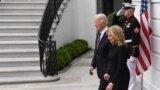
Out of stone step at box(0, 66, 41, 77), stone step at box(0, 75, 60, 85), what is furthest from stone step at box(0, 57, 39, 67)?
stone step at box(0, 75, 60, 85)

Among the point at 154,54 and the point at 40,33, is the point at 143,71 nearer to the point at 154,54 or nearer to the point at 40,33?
the point at 154,54

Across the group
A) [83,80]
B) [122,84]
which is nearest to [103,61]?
[122,84]

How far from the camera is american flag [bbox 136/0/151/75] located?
28.2ft

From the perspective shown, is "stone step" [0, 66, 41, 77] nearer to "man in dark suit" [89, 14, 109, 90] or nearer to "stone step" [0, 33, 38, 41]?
"stone step" [0, 33, 38, 41]

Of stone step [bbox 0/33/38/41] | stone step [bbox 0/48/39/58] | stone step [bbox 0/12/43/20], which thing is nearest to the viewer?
stone step [bbox 0/48/39/58]

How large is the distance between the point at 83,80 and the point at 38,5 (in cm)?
455

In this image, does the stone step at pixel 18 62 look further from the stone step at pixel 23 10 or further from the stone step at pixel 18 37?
the stone step at pixel 23 10

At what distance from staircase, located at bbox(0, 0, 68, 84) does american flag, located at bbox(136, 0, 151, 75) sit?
278 centimetres

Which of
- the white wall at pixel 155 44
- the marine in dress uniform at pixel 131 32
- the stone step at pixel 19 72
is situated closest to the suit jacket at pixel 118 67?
the marine in dress uniform at pixel 131 32

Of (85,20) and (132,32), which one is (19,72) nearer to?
(132,32)

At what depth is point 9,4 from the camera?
48.0 feet

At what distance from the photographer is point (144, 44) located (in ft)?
28.3

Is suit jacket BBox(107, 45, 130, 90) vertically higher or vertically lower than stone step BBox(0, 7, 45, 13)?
higher

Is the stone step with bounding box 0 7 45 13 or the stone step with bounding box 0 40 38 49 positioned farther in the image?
the stone step with bounding box 0 7 45 13
